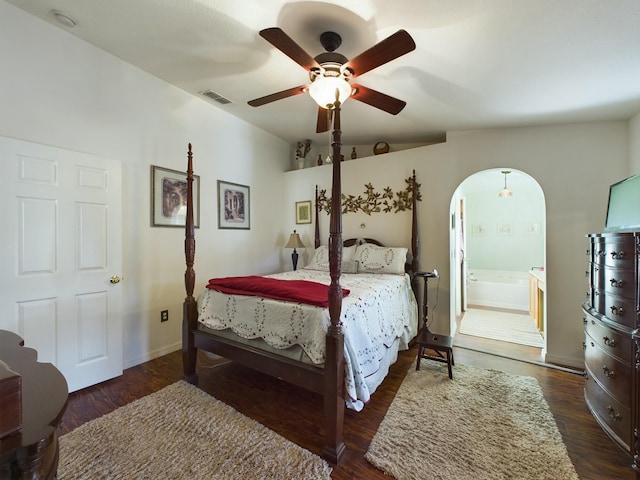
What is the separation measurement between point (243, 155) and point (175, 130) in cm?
99

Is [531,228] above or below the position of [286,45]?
below

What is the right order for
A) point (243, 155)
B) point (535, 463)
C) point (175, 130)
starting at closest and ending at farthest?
point (535, 463) → point (175, 130) → point (243, 155)

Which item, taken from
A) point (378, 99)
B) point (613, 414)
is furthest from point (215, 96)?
point (613, 414)

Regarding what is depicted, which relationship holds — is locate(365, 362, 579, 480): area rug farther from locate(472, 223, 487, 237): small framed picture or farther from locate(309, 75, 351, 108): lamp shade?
locate(472, 223, 487, 237): small framed picture

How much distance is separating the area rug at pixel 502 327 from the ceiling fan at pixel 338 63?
128 inches

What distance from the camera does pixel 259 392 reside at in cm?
236

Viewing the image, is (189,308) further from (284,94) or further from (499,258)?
(499,258)

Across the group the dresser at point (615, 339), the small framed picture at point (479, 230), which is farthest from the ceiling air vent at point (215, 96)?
the small framed picture at point (479, 230)

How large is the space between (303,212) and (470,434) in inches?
138

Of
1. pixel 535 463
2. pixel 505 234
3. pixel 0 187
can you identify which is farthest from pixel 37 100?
pixel 505 234

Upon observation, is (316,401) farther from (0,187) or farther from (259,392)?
(0,187)

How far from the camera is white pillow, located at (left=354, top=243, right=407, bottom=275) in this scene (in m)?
3.43

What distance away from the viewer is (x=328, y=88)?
188cm

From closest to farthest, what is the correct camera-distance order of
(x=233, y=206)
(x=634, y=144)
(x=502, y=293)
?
1. (x=634, y=144)
2. (x=233, y=206)
3. (x=502, y=293)
